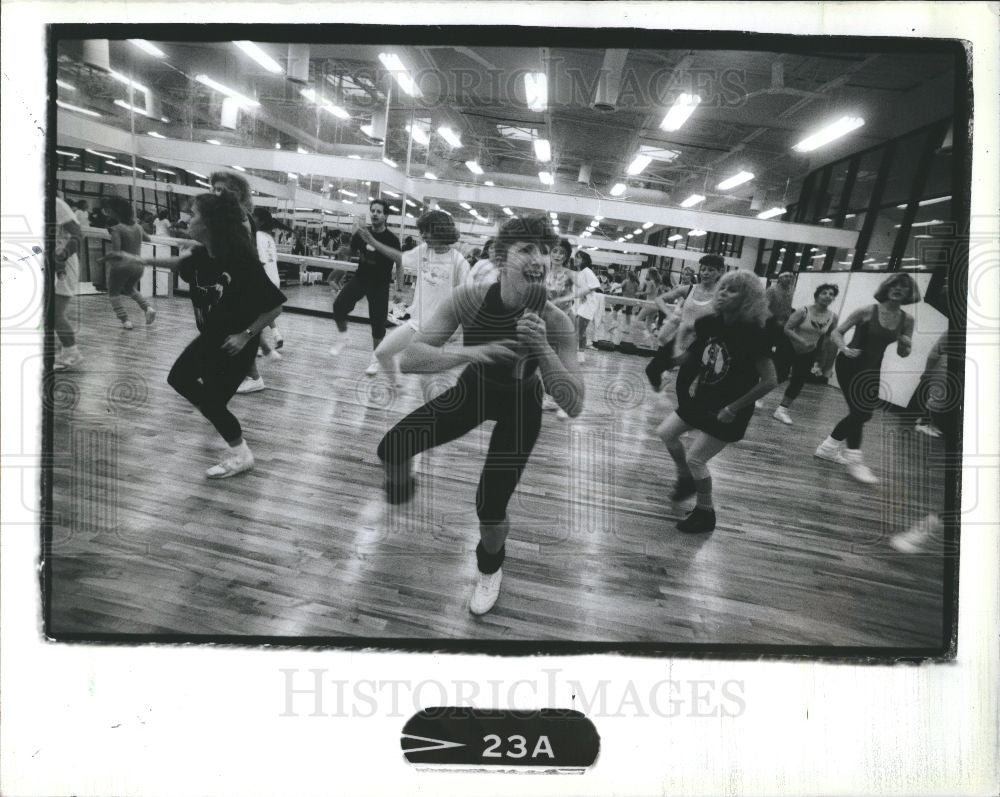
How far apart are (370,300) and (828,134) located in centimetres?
156

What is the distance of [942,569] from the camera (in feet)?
4.94

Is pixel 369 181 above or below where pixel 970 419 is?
above

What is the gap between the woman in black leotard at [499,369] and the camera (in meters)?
1.51

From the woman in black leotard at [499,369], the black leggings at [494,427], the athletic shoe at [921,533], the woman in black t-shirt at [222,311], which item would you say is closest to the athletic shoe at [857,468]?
the athletic shoe at [921,533]

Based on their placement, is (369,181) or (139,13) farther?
(369,181)

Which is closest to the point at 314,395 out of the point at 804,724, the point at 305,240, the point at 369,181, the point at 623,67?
the point at 305,240

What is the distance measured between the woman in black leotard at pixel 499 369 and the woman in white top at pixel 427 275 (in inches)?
1.4

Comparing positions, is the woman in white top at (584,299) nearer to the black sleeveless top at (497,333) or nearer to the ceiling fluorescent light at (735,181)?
the black sleeveless top at (497,333)

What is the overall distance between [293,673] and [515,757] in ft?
2.38

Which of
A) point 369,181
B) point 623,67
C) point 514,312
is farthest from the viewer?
point 369,181

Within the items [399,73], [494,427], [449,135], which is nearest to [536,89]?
[449,135]

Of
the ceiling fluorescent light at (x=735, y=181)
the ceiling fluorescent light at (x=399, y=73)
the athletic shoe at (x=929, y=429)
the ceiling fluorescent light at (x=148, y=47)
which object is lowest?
the athletic shoe at (x=929, y=429)

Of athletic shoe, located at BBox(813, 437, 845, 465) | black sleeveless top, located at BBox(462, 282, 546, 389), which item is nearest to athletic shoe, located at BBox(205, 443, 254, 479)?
black sleeveless top, located at BBox(462, 282, 546, 389)

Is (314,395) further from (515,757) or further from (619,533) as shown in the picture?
(515,757)
